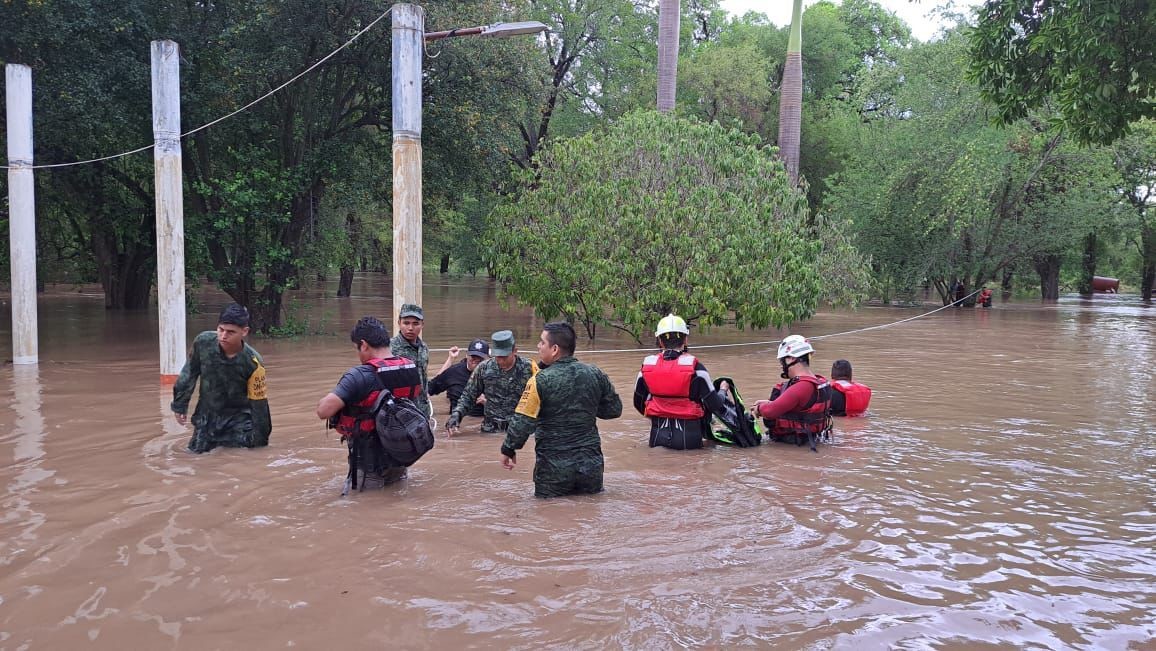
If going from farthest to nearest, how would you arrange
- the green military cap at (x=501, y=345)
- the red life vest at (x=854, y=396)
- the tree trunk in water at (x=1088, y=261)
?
the tree trunk in water at (x=1088, y=261) → the red life vest at (x=854, y=396) → the green military cap at (x=501, y=345)

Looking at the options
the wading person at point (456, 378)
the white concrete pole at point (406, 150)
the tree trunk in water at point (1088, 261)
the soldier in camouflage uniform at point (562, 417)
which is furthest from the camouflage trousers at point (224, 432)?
the tree trunk in water at point (1088, 261)

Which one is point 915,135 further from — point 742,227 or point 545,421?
point 545,421

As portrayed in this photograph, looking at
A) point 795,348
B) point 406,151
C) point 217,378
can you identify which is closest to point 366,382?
point 217,378

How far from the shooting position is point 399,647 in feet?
13.6

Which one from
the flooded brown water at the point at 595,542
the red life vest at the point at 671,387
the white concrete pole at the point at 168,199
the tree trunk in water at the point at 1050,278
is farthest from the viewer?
the tree trunk in water at the point at 1050,278

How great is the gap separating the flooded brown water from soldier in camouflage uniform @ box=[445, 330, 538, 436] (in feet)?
0.91

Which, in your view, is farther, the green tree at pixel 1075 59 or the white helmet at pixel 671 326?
the green tree at pixel 1075 59

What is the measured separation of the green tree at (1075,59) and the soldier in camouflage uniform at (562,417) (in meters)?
5.53

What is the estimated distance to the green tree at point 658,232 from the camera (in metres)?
17.6

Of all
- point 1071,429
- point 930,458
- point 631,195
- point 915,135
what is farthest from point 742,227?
point 915,135

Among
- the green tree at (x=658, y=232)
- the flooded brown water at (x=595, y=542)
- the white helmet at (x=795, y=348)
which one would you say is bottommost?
the flooded brown water at (x=595, y=542)

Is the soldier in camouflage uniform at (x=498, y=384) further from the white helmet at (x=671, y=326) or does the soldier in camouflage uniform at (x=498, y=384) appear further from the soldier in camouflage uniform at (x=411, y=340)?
the white helmet at (x=671, y=326)

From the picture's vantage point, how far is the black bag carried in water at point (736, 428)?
27.4 feet

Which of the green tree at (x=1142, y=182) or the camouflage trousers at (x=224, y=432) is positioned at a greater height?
the green tree at (x=1142, y=182)
